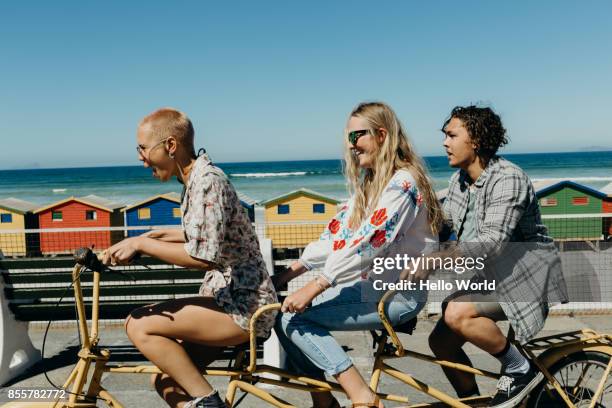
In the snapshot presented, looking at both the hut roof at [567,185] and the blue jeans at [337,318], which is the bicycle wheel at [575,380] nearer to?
the blue jeans at [337,318]

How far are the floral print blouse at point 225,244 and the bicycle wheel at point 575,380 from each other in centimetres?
141

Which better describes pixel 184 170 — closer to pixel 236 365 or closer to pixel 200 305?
pixel 200 305

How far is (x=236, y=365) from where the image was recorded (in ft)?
9.11

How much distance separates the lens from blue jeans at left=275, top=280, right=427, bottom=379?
269 centimetres

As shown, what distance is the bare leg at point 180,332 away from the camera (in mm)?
2570

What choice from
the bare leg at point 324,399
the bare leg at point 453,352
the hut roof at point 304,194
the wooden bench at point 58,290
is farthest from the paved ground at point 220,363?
the hut roof at point 304,194

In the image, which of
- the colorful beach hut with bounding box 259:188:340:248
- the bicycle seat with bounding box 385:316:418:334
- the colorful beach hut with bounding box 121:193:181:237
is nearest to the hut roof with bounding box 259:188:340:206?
the colorful beach hut with bounding box 259:188:340:248

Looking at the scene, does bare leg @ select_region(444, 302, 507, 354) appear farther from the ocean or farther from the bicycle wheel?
the ocean

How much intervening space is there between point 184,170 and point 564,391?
211 cm

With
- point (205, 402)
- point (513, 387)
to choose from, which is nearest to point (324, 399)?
point (205, 402)

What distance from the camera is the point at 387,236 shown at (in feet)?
8.49

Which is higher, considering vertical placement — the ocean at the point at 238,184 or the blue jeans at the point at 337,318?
the blue jeans at the point at 337,318

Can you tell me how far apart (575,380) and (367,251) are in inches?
54.7

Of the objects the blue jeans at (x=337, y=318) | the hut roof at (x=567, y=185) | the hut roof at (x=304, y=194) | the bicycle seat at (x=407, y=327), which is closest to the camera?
the blue jeans at (x=337, y=318)
